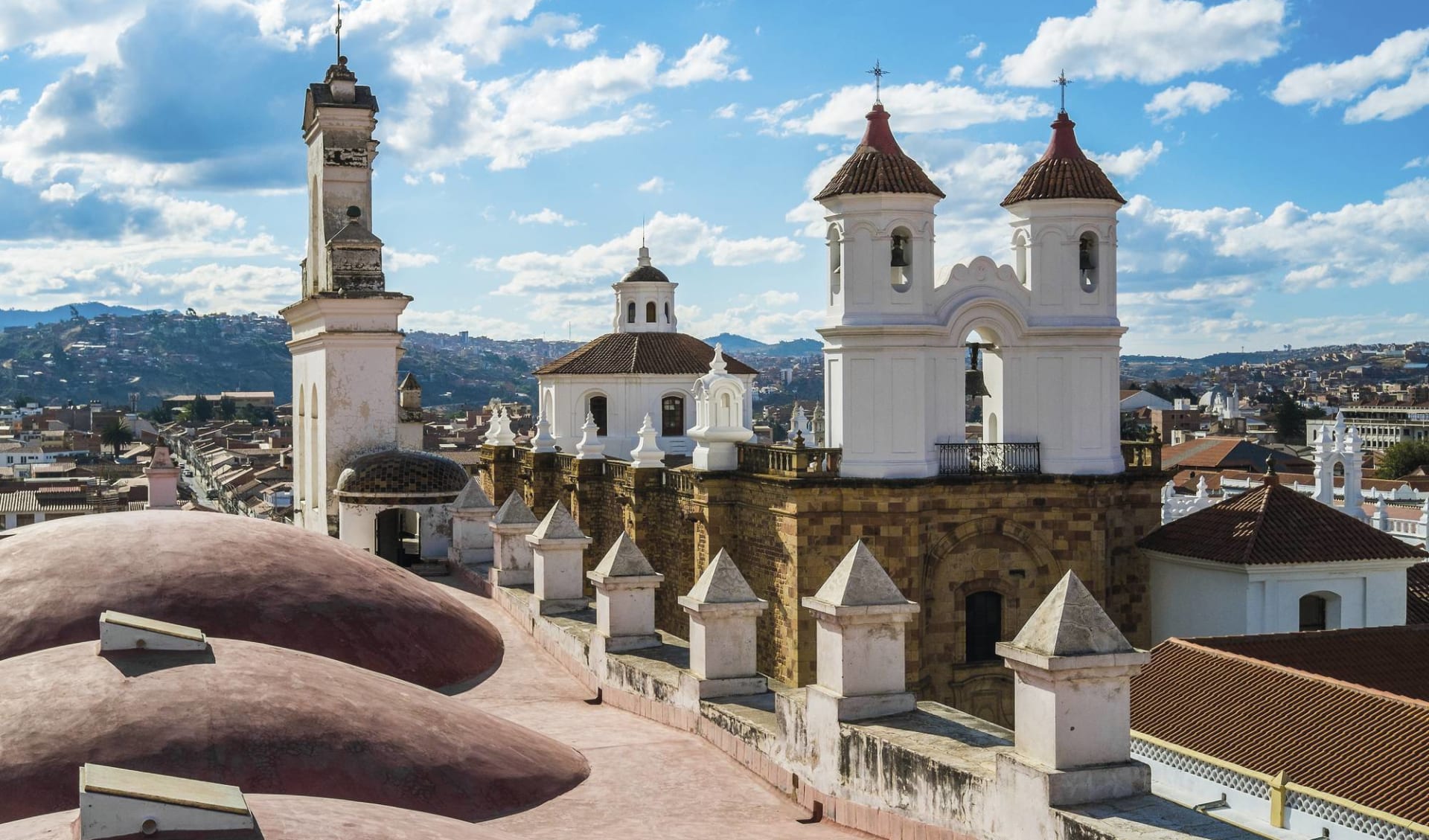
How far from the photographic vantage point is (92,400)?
18900 centimetres

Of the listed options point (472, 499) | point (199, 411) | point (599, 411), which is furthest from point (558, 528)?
point (199, 411)

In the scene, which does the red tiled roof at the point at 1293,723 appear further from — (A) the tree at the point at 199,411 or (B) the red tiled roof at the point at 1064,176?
(A) the tree at the point at 199,411

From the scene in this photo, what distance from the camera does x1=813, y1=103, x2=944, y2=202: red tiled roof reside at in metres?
20.5

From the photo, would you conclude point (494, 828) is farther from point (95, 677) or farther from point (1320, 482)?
point (1320, 482)

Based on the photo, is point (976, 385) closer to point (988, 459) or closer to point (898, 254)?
point (988, 459)

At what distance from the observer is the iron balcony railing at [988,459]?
2050cm

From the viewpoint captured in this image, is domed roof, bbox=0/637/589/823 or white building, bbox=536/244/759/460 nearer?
domed roof, bbox=0/637/589/823

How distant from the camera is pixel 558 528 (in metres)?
12.9

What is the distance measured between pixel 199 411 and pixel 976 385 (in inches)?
4841

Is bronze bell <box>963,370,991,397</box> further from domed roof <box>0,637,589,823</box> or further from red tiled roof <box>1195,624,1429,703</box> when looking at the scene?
domed roof <box>0,637,589,823</box>

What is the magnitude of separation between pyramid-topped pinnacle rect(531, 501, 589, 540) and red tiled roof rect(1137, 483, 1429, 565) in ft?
35.1

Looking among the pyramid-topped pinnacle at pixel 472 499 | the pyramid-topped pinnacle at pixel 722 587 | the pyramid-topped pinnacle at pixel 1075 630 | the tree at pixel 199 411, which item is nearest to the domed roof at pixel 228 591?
the pyramid-topped pinnacle at pixel 722 587

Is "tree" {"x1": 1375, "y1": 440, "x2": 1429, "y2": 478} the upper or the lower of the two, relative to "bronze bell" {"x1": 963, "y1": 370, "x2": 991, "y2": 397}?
lower

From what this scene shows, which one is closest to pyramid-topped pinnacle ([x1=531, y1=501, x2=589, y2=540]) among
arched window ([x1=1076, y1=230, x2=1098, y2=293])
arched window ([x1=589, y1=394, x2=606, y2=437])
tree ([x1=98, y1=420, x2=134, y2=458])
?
arched window ([x1=1076, y1=230, x2=1098, y2=293])
